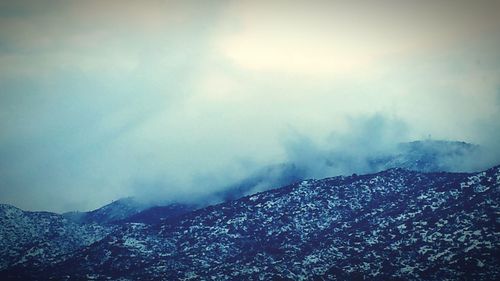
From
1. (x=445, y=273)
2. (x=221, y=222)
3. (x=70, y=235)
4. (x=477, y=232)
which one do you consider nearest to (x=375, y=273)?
(x=445, y=273)

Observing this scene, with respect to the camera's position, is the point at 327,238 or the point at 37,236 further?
the point at 37,236

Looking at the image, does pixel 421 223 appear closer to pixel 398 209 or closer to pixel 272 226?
pixel 398 209

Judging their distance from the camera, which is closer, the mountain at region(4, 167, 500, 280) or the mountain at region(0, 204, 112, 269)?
the mountain at region(4, 167, 500, 280)

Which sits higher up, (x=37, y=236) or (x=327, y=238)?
(x=37, y=236)

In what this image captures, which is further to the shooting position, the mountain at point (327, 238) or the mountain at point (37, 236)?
the mountain at point (37, 236)
